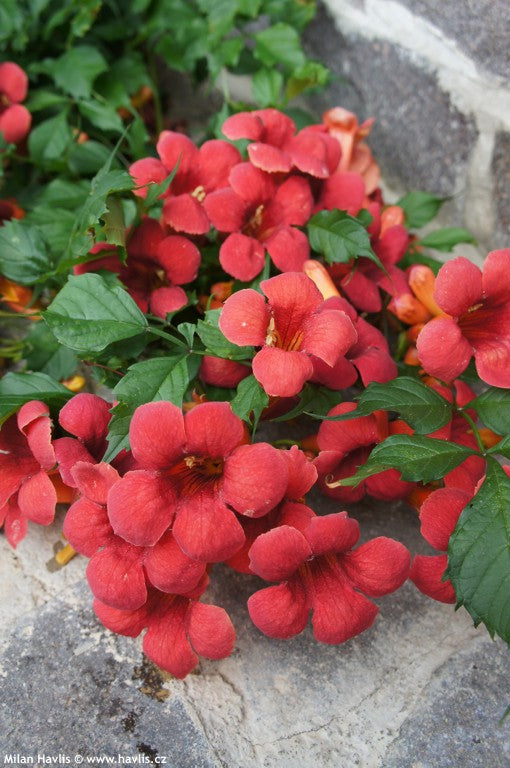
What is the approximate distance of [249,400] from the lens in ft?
4.03

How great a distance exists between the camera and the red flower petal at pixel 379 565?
1.15m

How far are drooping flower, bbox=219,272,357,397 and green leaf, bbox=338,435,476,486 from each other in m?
0.16

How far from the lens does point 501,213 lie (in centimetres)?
179

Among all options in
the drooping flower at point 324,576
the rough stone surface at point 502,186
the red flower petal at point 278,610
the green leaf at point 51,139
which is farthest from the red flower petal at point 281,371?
the green leaf at point 51,139

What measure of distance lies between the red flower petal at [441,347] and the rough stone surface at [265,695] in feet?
1.47

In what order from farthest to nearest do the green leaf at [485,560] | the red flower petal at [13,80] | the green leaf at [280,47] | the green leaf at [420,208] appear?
the red flower petal at [13,80], the green leaf at [280,47], the green leaf at [420,208], the green leaf at [485,560]

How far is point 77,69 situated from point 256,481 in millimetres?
1522

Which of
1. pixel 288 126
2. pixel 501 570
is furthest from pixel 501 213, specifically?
pixel 501 570

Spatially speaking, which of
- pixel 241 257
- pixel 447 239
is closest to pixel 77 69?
pixel 241 257

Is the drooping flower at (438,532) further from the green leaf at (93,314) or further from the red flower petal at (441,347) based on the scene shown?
the green leaf at (93,314)

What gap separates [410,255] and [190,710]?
1105mm

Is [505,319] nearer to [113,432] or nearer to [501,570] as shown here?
[501,570]

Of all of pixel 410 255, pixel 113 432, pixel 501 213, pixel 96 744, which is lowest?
pixel 96 744

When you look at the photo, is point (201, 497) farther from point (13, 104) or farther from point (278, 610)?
point (13, 104)
